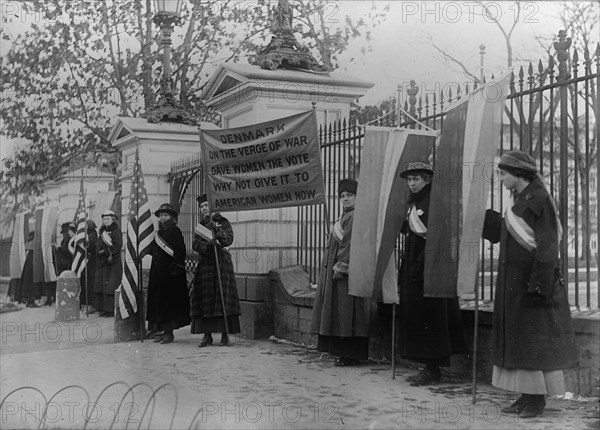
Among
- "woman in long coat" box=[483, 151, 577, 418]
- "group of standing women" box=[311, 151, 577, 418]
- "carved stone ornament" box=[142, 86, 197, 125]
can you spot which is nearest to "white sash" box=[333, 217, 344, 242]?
"group of standing women" box=[311, 151, 577, 418]

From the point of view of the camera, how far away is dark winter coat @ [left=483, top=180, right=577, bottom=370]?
5.08 m

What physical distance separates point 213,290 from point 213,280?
0.12m

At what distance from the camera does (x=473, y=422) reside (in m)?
4.98

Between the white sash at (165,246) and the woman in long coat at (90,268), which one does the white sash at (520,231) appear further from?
the woman in long coat at (90,268)

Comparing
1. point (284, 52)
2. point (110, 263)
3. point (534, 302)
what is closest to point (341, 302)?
point (534, 302)

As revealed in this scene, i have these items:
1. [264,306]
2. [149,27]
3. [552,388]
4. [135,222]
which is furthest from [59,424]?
[149,27]

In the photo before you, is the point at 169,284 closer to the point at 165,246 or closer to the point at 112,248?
the point at 165,246

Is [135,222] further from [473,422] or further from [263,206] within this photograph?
[473,422]

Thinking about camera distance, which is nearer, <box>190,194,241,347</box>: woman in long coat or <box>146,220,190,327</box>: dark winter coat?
<box>190,194,241,347</box>: woman in long coat

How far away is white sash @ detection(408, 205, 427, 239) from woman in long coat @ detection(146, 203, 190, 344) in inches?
154

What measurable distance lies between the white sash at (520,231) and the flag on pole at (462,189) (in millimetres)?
215

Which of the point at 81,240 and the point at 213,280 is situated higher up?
the point at 81,240

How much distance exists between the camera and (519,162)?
5320 mm

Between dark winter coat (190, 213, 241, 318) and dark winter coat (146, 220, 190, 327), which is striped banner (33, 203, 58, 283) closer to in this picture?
dark winter coat (146, 220, 190, 327)
